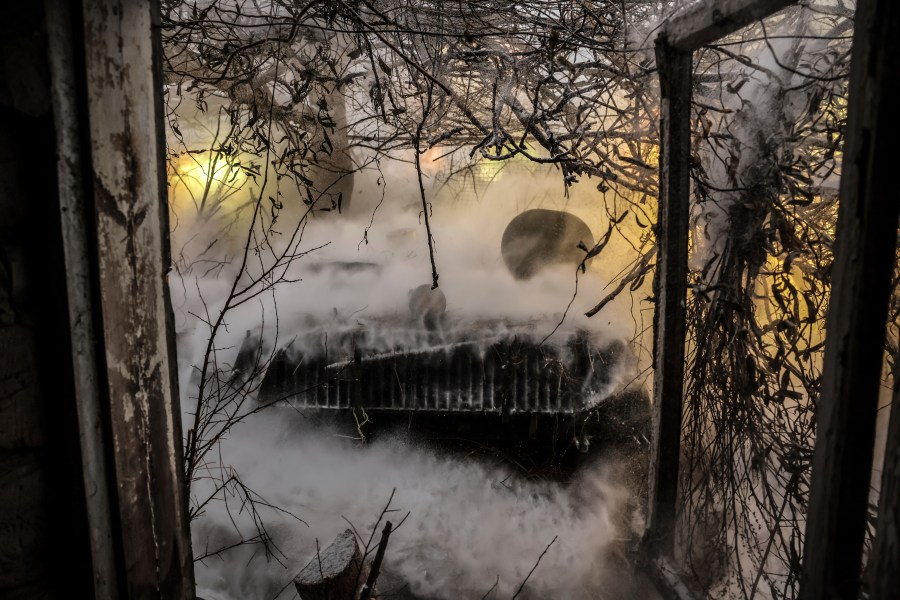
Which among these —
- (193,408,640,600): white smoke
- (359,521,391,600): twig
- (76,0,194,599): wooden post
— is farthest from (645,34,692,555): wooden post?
(76,0,194,599): wooden post

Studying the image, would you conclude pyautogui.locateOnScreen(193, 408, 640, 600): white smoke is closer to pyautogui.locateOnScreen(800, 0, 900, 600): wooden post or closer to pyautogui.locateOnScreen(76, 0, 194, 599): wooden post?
pyautogui.locateOnScreen(800, 0, 900, 600): wooden post

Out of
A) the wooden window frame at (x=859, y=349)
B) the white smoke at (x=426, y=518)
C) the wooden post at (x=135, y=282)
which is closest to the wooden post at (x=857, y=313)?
the wooden window frame at (x=859, y=349)

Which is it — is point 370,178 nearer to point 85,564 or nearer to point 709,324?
point 709,324

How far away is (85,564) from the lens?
121 cm

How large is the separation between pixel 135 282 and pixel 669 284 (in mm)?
2769

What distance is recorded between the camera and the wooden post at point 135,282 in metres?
1.14

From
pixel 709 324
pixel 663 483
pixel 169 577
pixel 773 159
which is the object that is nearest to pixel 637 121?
pixel 773 159

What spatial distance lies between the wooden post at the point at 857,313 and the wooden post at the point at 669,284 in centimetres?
187

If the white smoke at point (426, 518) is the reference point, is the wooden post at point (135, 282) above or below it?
above

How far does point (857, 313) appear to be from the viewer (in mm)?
1183

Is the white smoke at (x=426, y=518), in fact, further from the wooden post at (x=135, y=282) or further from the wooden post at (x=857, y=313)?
the wooden post at (x=135, y=282)

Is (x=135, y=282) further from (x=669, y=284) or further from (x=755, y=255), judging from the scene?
(x=755, y=255)

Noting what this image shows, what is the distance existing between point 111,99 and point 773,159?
11.6 ft

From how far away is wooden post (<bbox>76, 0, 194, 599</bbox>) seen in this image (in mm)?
1144
